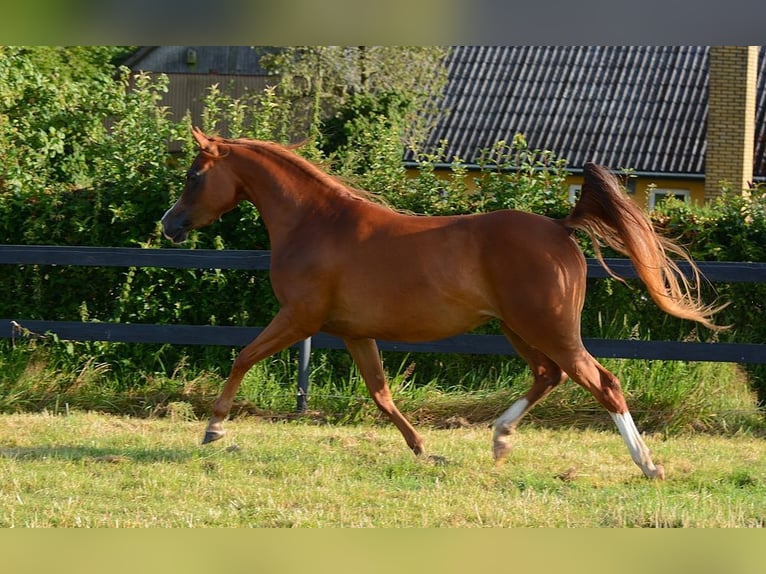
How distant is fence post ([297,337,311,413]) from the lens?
26.9ft

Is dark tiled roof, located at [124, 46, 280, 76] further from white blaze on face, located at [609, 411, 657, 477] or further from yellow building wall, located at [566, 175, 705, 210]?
white blaze on face, located at [609, 411, 657, 477]

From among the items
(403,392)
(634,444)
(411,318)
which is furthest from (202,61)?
(634,444)

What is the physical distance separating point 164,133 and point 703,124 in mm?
18234

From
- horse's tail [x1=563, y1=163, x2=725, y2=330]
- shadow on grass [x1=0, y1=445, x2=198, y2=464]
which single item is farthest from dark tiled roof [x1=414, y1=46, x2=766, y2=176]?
shadow on grass [x1=0, y1=445, x2=198, y2=464]

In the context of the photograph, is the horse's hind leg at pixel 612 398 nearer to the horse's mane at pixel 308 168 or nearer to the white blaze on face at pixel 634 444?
the white blaze on face at pixel 634 444

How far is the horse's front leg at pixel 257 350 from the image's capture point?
6.13m

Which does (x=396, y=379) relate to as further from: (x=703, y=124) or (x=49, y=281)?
(x=703, y=124)

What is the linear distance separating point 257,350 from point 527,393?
66.9 inches

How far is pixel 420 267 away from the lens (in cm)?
586

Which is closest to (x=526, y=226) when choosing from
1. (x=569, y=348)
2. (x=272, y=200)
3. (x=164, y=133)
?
(x=569, y=348)

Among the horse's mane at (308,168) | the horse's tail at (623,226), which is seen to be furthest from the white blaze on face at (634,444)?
the horse's mane at (308,168)

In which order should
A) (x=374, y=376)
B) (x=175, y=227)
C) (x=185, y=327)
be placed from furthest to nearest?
(x=185, y=327), (x=175, y=227), (x=374, y=376)

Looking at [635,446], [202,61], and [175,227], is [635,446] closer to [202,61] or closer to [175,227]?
[175,227]

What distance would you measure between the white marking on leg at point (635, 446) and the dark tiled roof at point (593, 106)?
62.2ft
